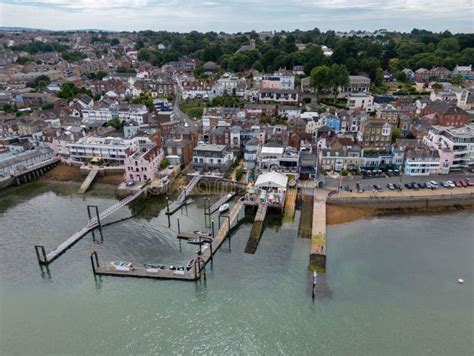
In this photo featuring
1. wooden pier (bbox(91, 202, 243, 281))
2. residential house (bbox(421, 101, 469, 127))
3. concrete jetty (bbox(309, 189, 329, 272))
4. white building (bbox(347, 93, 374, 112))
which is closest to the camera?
wooden pier (bbox(91, 202, 243, 281))

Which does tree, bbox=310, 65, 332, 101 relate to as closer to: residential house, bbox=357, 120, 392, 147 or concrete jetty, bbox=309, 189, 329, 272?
residential house, bbox=357, 120, 392, 147

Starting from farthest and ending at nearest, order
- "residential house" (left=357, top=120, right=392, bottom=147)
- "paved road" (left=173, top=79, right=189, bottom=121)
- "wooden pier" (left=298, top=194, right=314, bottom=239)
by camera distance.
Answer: "paved road" (left=173, top=79, right=189, bottom=121)
"residential house" (left=357, top=120, right=392, bottom=147)
"wooden pier" (left=298, top=194, right=314, bottom=239)

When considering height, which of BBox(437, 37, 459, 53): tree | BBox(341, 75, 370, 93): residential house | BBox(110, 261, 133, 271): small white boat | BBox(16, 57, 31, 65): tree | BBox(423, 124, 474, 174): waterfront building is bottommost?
BBox(110, 261, 133, 271): small white boat

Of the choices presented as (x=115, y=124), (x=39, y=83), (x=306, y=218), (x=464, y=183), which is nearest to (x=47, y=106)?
(x=115, y=124)

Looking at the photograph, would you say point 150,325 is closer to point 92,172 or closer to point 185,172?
point 185,172

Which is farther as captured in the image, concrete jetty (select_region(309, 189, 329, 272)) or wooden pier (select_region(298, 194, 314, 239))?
wooden pier (select_region(298, 194, 314, 239))

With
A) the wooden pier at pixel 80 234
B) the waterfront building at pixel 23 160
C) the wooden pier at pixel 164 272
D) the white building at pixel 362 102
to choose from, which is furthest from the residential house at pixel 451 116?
the waterfront building at pixel 23 160

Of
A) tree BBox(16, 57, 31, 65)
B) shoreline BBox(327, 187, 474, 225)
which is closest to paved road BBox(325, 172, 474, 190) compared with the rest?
shoreline BBox(327, 187, 474, 225)
